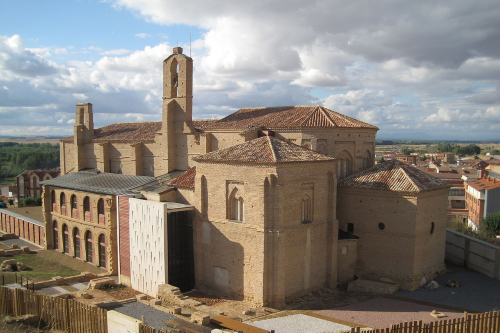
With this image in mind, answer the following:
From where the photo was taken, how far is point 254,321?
18.6 metres

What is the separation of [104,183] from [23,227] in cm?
1507

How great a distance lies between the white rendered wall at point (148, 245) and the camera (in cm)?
2186

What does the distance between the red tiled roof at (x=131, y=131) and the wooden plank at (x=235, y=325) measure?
1723cm

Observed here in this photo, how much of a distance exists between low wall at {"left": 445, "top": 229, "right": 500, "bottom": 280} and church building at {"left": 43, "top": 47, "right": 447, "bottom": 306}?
2.78 meters

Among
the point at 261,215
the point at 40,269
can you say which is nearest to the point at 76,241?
the point at 40,269

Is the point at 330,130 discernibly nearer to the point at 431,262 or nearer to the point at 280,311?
the point at 431,262

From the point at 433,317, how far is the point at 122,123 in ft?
99.7

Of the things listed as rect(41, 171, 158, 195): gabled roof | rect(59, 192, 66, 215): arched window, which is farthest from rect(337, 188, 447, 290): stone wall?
rect(59, 192, 66, 215): arched window

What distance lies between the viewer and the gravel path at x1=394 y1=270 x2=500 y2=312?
20641 millimetres

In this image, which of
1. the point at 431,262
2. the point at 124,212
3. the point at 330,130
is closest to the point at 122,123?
the point at 124,212

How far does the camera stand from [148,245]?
22750 mm

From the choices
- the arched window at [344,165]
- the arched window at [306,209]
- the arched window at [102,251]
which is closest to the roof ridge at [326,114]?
the arched window at [344,165]

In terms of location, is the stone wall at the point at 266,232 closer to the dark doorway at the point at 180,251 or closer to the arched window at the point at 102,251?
the dark doorway at the point at 180,251

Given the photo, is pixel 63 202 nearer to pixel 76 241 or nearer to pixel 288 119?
pixel 76 241
